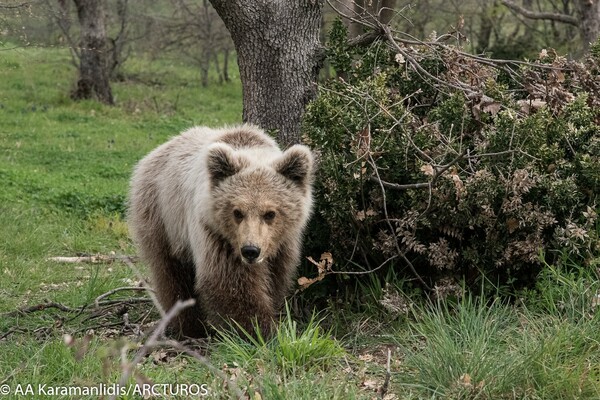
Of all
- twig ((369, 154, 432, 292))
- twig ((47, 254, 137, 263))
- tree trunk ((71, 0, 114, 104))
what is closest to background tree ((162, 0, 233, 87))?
tree trunk ((71, 0, 114, 104))

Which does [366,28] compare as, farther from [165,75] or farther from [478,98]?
[165,75]

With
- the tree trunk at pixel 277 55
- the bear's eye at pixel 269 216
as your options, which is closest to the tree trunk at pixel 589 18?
the tree trunk at pixel 277 55

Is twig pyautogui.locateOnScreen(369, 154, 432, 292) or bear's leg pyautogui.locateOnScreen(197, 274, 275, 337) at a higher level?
twig pyautogui.locateOnScreen(369, 154, 432, 292)

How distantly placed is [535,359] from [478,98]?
2406mm

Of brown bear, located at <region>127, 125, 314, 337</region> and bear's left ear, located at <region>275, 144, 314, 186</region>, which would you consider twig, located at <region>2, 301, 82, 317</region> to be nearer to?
brown bear, located at <region>127, 125, 314, 337</region>

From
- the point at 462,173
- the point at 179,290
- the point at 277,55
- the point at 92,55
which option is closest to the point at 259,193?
the point at 179,290

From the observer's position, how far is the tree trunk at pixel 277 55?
22.9 ft

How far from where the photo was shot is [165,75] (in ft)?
78.2

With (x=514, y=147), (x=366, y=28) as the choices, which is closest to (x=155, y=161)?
(x=366, y=28)

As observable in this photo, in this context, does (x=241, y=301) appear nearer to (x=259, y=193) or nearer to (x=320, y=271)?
(x=320, y=271)

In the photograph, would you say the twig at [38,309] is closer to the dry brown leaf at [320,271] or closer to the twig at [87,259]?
the twig at [87,259]

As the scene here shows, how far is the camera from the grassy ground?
450 cm

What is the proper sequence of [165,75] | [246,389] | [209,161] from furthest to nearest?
1. [165,75]
2. [209,161]
3. [246,389]

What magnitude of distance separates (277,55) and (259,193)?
6.49 feet
